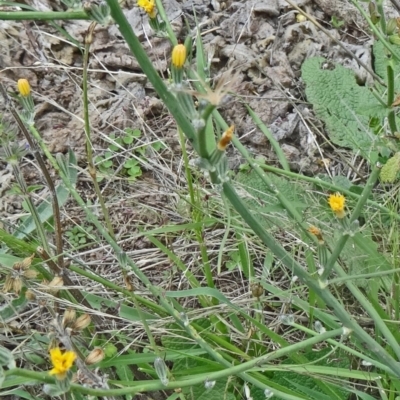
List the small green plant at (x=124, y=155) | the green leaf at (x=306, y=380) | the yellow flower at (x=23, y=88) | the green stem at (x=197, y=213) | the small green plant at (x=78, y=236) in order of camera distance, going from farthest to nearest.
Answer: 1. the small green plant at (x=124, y=155)
2. the small green plant at (x=78, y=236)
3. the green stem at (x=197, y=213)
4. the green leaf at (x=306, y=380)
5. the yellow flower at (x=23, y=88)

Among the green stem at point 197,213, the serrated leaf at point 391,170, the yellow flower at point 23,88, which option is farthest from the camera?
the green stem at point 197,213

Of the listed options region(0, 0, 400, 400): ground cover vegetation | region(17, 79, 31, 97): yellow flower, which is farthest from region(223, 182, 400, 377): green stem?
region(17, 79, 31, 97): yellow flower

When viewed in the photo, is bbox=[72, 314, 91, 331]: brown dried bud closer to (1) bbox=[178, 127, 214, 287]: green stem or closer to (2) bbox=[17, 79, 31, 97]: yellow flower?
(2) bbox=[17, 79, 31, 97]: yellow flower

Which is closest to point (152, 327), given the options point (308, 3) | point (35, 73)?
point (35, 73)

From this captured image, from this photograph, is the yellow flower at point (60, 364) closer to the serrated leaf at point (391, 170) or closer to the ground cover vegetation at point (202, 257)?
the ground cover vegetation at point (202, 257)

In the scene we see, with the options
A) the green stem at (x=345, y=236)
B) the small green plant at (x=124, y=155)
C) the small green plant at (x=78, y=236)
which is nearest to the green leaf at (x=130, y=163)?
the small green plant at (x=124, y=155)

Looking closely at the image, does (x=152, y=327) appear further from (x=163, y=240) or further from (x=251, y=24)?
(x=251, y=24)

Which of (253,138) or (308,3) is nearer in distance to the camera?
(253,138)

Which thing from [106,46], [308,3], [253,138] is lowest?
[253,138]

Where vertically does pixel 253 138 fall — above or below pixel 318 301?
above
